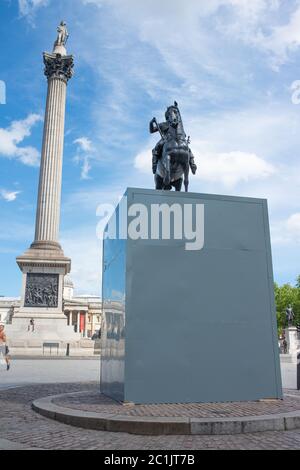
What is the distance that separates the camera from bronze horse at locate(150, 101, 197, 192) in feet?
35.9

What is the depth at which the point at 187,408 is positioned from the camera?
8.00 m

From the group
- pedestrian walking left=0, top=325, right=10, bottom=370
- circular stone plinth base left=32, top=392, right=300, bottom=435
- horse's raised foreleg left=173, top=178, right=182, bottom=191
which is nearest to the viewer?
circular stone plinth base left=32, top=392, right=300, bottom=435

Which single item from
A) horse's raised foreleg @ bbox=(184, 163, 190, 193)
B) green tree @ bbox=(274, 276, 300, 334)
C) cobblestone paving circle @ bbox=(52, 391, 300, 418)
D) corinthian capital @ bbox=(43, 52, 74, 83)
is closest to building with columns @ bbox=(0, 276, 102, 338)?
green tree @ bbox=(274, 276, 300, 334)

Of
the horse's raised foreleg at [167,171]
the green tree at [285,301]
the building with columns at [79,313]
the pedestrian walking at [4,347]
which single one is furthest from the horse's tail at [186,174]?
the building with columns at [79,313]

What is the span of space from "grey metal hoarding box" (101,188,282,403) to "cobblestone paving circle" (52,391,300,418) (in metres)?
0.28

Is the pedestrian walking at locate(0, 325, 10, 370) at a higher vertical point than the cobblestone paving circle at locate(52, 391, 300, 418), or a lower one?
higher

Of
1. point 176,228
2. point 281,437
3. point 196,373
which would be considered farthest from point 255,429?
point 176,228

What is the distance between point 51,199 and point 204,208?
33.6m

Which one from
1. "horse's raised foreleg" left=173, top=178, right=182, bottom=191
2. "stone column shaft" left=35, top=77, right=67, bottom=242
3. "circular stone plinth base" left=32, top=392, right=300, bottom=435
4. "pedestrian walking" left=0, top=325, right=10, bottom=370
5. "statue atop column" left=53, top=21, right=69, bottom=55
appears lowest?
"circular stone plinth base" left=32, top=392, right=300, bottom=435

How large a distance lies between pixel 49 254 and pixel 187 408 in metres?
30.6

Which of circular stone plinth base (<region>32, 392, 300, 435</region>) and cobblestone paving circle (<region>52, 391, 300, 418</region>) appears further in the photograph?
cobblestone paving circle (<region>52, 391, 300, 418</region>)

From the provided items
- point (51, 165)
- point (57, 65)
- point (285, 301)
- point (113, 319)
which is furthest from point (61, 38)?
point (285, 301)

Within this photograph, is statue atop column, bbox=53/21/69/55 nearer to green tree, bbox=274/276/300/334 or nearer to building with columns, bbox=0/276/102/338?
green tree, bbox=274/276/300/334

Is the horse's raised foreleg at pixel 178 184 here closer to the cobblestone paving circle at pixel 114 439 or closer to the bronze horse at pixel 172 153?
the bronze horse at pixel 172 153
